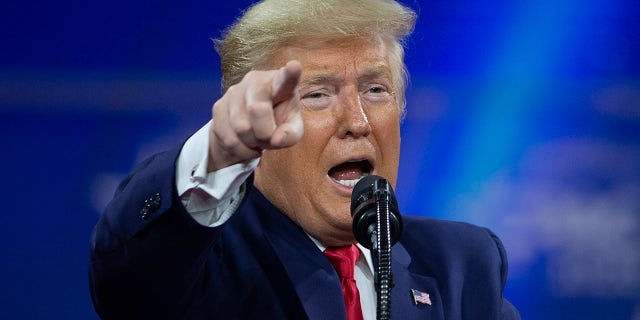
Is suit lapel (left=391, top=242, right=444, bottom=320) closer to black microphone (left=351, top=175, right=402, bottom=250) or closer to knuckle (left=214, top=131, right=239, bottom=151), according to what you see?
black microphone (left=351, top=175, right=402, bottom=250)

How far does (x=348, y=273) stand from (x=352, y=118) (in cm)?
29

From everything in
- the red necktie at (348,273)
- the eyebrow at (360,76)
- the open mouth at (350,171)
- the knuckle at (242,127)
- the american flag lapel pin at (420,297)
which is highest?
the knuckle at (242,127)

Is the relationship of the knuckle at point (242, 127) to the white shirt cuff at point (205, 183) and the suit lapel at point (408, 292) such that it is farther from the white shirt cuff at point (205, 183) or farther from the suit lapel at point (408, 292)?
the suit lapel at point (408, 292)

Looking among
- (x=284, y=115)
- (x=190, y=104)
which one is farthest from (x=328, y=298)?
(x=190, y=104)

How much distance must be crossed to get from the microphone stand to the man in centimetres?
20

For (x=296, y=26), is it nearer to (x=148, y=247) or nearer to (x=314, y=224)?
(x=314, y=224)

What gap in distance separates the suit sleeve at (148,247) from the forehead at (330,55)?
1.55 feet

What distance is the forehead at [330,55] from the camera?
1.85 m

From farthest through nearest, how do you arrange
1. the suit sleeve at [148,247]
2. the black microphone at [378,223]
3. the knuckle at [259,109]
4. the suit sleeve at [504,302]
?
1. the suit sleeve at [504,302]
2. the suit sleeve at [148,247]
3. the black microphone at [378,223]
4. the knuckle at [259,109]

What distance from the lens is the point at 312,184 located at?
72.6 inches

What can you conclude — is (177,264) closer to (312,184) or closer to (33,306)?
(312,184)

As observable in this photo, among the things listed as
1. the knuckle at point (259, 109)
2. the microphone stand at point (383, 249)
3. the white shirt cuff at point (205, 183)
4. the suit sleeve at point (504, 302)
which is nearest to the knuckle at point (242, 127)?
the knuckle at point (259, 109)

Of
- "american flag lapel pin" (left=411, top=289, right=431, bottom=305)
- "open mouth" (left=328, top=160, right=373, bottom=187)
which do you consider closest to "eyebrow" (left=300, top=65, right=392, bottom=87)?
"open mouth" (left=328, top=160, right=373, bottom=187)

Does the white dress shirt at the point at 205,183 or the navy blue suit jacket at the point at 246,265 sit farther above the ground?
the white dress shirt at the point at 205,183
